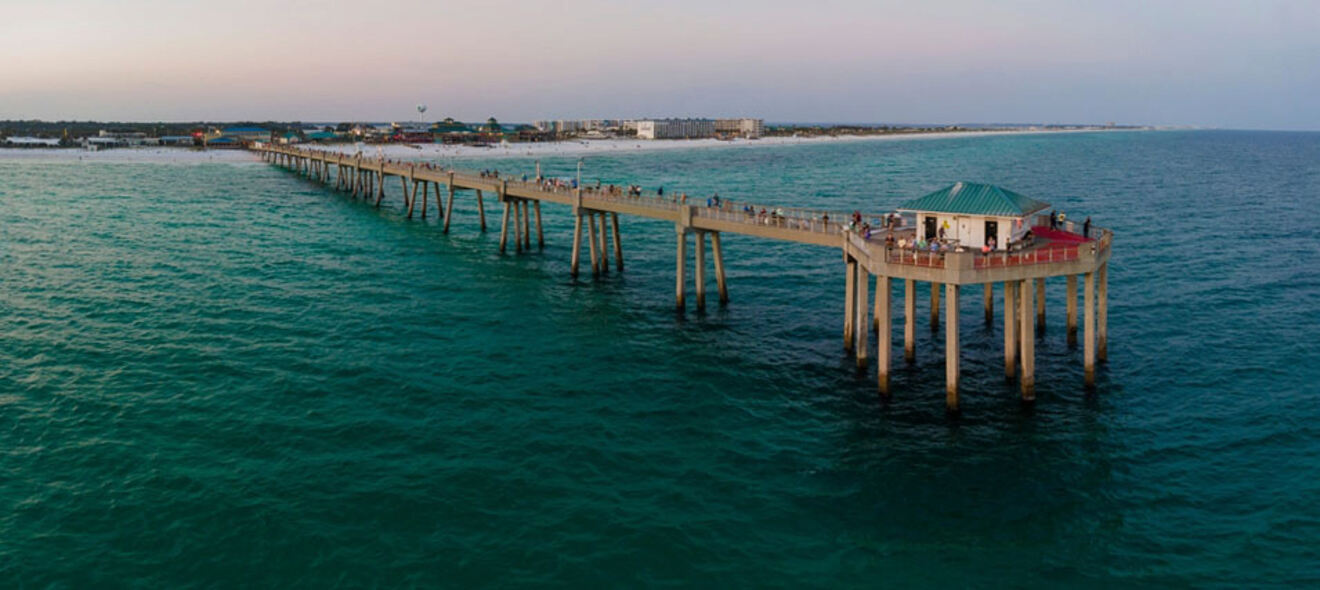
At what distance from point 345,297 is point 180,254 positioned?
68.3ft

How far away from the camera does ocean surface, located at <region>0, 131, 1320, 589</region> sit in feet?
65.0

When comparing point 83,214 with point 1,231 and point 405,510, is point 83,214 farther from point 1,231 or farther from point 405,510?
point 405,510

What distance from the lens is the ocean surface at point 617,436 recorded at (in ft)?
65.0

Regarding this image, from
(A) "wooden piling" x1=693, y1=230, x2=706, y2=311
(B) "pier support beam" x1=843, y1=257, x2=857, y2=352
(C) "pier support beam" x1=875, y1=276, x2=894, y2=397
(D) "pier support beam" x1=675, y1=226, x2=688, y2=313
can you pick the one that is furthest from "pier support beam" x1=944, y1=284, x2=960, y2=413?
(D) "pier support beam" x1=675, y1=226, x2=688, y2=313

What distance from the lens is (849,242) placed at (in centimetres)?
3278

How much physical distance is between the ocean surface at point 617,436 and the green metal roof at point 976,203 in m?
6.02

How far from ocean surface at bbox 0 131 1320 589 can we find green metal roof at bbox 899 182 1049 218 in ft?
19.8

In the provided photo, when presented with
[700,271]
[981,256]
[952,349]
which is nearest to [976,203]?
[981,256]

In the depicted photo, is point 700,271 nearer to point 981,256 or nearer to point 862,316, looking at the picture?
point 862,316

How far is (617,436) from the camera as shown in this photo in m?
26.5

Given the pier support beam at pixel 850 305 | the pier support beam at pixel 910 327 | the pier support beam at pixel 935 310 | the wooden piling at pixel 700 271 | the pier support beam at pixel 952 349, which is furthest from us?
the wooden piling at pixel 700 271

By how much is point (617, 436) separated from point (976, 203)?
15283 mm

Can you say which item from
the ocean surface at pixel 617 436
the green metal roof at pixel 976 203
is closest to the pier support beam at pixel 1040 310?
the ocean surface at pixel 617 436

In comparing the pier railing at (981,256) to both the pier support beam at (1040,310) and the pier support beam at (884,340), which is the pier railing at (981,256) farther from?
the pier support beam at (1040,310)
